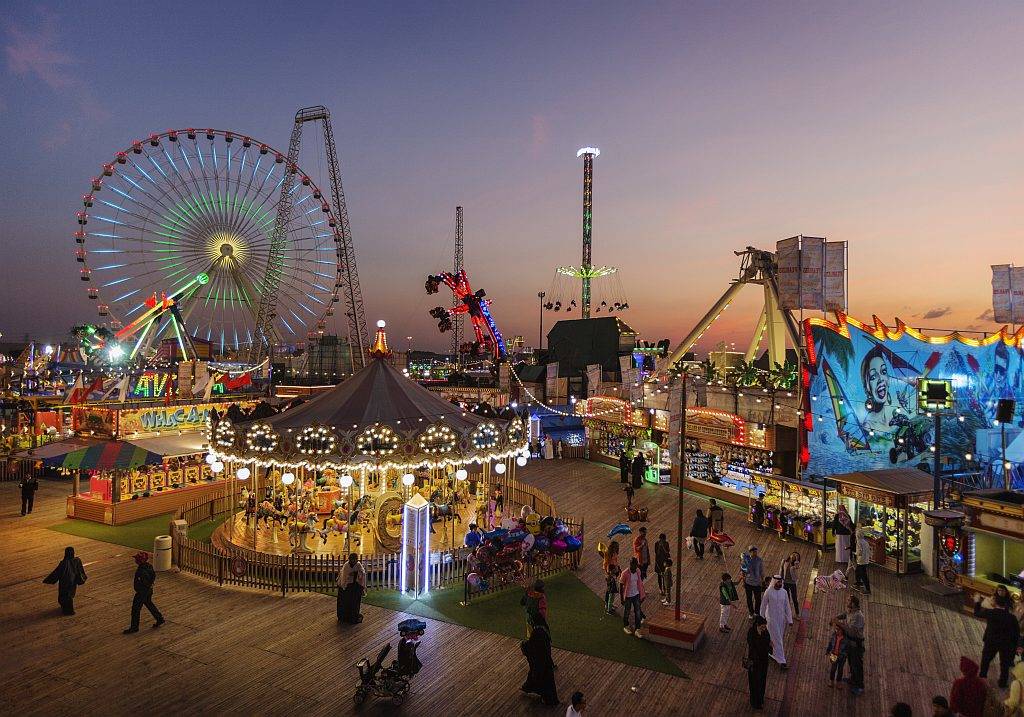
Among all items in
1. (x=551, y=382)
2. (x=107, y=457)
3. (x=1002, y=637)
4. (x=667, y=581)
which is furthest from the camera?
(x=551, y=382)

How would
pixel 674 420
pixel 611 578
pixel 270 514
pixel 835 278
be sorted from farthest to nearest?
1. pixel 835 278
2. pixel 674 420
3. pixel 270 514
4. pixel 611 578

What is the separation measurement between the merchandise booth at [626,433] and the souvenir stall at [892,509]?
764 cm

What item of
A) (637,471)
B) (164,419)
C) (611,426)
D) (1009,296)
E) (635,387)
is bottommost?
(637,471)

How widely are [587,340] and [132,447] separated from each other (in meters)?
40.1

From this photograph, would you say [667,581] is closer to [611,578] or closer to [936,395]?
[611,578]

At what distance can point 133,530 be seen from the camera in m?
16.2

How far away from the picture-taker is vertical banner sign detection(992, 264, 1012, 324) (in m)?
23.2

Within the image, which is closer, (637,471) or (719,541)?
(719,541)

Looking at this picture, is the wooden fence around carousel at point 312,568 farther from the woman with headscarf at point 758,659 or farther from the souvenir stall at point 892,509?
the souvenir stall at point 892,509

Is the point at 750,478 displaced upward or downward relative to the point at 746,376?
downward

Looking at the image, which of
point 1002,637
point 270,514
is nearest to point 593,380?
point 270,514

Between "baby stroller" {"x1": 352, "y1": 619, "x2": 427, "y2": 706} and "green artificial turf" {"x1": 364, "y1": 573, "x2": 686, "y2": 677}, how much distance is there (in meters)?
2.42

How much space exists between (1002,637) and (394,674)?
813cm

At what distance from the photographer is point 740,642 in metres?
9.56
